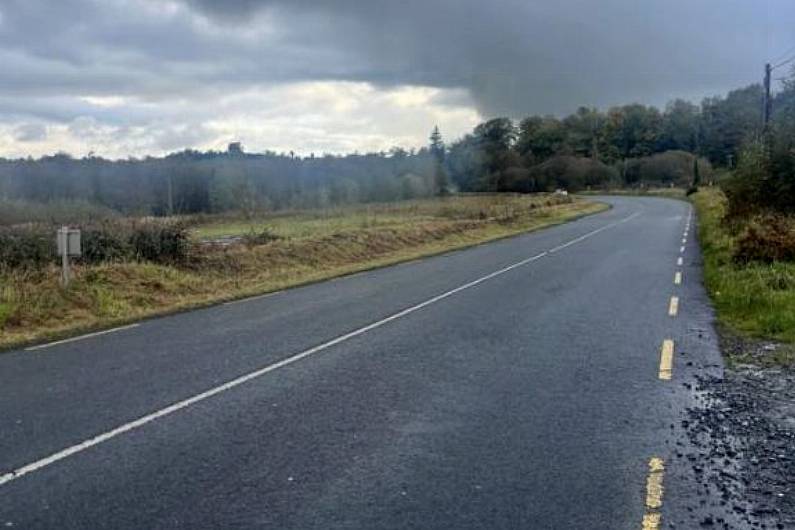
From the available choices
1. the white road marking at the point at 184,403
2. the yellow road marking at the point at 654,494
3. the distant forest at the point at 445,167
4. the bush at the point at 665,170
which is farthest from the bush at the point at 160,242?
the bush at the point at 665,170

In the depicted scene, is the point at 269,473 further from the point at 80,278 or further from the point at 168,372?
the point at 80,278

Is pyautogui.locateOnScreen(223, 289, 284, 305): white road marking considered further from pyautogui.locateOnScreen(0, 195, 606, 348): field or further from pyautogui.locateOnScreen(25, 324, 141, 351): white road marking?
pyautogui.locateOnScreen(25, 324, 141, 351): white road marking

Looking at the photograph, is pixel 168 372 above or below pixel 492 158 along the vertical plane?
below

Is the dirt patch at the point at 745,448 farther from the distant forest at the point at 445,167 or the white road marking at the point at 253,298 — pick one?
the distant forest at the point at 445,167

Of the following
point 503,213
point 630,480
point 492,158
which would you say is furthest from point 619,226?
point 492,158

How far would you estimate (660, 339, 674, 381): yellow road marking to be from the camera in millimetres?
8164

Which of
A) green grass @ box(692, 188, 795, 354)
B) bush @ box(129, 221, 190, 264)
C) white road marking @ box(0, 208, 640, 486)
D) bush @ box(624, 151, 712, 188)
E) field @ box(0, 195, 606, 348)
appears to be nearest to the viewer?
white road marking @ box(0, 208, 640, 486)

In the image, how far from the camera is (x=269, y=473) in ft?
17.0

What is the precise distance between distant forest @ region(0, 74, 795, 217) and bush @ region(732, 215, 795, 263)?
21.3 meters

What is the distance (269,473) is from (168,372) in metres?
3.71

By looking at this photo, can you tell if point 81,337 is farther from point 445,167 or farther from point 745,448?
point 445,167

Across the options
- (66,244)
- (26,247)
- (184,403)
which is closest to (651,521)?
(184,403)

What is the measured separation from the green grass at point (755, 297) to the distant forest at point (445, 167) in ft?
77.9

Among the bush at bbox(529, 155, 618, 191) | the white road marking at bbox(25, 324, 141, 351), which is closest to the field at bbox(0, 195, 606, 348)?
the white road marking at bbox(25, 324, 141, 351)
